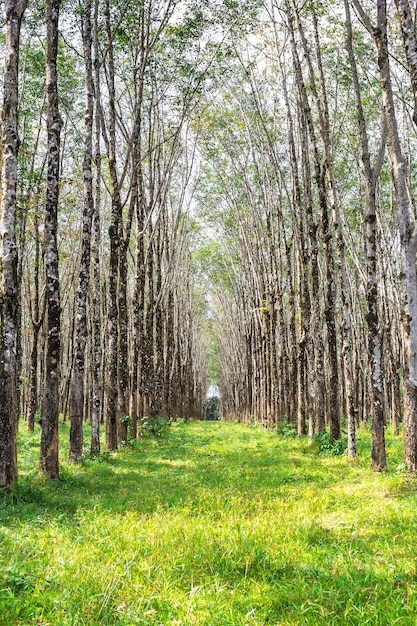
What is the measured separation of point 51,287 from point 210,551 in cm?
571

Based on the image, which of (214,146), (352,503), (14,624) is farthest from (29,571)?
(214,146)

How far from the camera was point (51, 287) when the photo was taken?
9.13 m

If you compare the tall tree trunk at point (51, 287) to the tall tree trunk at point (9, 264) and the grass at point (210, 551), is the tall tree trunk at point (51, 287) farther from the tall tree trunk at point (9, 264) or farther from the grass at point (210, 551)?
the tall tree trunk at point (9, 264)

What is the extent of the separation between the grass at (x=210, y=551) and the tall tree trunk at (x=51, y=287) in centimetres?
64

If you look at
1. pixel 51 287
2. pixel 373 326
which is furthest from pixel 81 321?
pixel 373 326

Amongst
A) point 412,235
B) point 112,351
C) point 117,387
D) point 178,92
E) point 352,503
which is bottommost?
point 352,503

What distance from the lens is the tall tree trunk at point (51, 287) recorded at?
8914 millimetres

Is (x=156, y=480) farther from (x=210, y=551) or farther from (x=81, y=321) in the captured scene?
(x=210, y=551)

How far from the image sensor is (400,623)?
11.9ft

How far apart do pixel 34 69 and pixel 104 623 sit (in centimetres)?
1725

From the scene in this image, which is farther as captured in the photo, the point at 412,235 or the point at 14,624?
the point at 412,235

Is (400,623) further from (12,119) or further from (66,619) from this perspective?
(12,119)

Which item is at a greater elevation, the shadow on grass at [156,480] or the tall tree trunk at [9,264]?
the tall tree trunk at [9,264]

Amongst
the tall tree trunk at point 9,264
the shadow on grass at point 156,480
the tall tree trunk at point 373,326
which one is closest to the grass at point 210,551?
the shadow on grass at point 156,480
